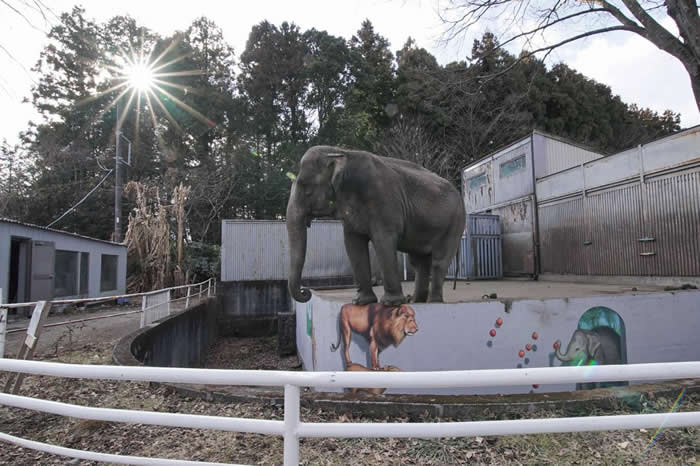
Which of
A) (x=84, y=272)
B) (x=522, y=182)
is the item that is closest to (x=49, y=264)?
(x=84, y=272)

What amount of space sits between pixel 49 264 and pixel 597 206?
50.1 ft

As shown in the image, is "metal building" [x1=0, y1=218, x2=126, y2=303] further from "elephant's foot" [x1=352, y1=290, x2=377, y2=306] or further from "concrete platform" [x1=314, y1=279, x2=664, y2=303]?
"elephant's foot" [x1=352, y1=290, x2=377, y2=306]

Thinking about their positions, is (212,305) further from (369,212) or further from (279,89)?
(279,89)

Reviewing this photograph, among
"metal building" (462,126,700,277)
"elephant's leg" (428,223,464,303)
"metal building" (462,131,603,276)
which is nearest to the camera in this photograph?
"elephant's leg" (428,223,464,303)

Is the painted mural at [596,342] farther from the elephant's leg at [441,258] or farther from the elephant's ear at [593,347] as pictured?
the elephant's leg at [441,258]

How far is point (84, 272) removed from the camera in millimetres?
13383

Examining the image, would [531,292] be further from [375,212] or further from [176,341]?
[176,341]

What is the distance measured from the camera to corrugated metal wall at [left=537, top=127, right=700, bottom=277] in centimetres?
823

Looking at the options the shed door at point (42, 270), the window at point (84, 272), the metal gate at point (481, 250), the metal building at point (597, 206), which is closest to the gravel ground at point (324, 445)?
the metal building at point (597, 206)

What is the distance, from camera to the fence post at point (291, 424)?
5.54ft

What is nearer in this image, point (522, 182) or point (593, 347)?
point (593, 347)

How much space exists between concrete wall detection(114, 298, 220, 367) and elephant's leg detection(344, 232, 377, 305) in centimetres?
300

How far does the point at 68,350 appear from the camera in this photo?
6.38m

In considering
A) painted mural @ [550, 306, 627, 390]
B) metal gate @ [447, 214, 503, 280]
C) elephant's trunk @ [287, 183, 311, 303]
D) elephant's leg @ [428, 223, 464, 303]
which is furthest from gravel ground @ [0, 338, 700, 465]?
metal gate @ [447, 214, 503, 280]
